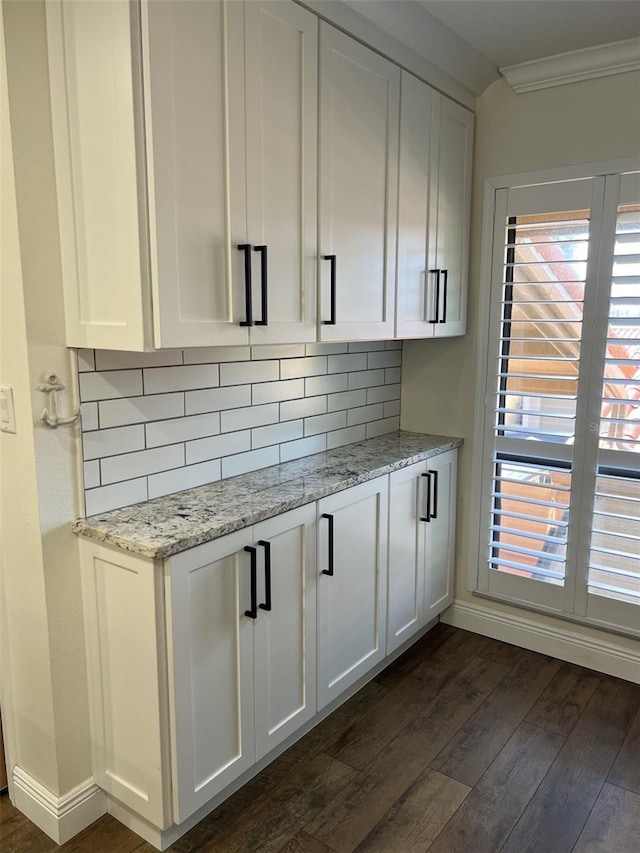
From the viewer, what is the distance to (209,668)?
1.76 m

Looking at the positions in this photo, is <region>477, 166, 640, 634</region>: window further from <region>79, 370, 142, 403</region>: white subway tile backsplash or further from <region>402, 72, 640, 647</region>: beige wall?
<region>79, 370, 142, 403</region>: white subway tile backsplash

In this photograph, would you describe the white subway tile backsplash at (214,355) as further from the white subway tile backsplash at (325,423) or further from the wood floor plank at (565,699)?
the wood floor plank at (565,699)

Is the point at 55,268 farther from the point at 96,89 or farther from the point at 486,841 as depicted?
the point at 486,841

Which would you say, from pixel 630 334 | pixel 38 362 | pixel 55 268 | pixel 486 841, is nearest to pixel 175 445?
pixel 38 362

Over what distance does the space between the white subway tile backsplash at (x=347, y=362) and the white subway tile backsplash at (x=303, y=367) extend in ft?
0.19

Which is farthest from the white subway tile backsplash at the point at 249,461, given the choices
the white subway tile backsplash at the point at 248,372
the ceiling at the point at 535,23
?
the ceiling at the point at 535,23

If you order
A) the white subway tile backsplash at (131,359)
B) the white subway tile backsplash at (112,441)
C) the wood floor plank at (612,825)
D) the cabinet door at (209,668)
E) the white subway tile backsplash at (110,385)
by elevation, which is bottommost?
the wood floor plank at (612,825)

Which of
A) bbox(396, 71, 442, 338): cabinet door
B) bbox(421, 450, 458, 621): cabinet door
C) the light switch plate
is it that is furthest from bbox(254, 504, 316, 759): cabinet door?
bbox(396, 71, 442, 338): cabinet door

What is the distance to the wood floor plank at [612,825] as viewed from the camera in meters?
1.82

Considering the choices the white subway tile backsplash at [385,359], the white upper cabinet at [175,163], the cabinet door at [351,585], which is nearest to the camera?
the white upper cabinet at [175,163]

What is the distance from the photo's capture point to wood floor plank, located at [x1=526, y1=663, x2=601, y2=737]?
2.38 meters

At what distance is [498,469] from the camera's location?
2895 millimetres

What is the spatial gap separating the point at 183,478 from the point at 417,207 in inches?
54.3

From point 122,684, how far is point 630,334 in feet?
7.17
